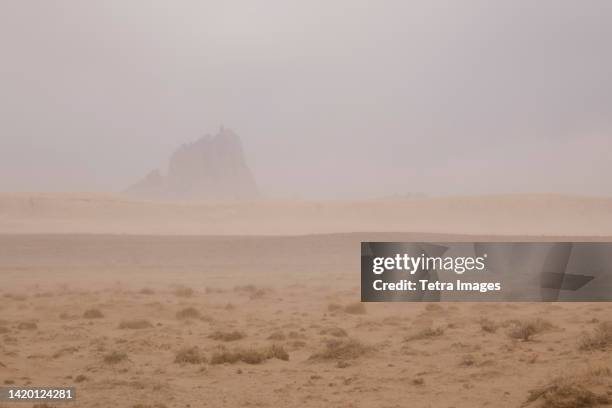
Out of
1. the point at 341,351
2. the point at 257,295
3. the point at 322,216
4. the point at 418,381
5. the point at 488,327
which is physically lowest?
the point at 418,381

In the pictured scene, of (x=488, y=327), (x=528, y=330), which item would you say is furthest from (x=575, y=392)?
(x=488, y=327)

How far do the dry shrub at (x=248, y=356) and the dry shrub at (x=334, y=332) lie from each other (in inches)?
104

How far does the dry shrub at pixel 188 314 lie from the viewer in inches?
654

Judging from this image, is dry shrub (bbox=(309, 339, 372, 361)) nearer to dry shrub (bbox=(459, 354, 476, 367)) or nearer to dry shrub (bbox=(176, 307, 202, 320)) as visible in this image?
dry shrub (bbox=(459, 354, 476, 367))

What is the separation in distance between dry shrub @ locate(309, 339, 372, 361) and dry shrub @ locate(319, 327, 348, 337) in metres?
2.30

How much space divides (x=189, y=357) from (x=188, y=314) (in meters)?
6.04

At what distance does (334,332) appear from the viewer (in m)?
13.8

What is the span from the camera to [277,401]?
8.38 metres

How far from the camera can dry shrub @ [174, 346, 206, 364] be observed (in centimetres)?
1082

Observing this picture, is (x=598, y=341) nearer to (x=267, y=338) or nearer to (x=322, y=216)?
(x=267, y=338)

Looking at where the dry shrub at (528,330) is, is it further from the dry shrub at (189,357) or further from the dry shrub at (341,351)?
the dry shrub at (189,357)

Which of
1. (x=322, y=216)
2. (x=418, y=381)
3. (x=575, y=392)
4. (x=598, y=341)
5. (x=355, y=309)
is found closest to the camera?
(x=575, y=392)

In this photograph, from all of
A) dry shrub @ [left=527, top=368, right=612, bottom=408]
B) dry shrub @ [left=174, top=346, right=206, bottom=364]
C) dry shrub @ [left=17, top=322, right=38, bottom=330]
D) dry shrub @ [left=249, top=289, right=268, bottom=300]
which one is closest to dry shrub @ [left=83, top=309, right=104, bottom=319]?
dry shrub @ [left=17, top=322, right=38, bottom=330]

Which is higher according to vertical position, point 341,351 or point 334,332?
point 334,332
